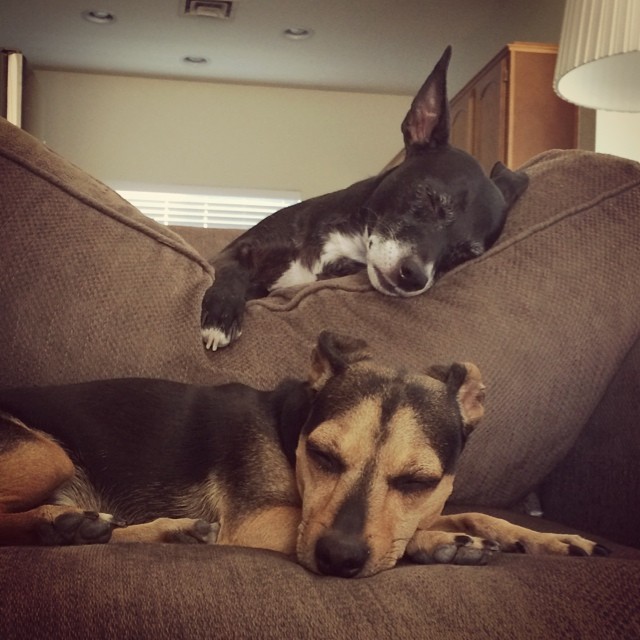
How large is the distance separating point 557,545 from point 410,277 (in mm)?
740

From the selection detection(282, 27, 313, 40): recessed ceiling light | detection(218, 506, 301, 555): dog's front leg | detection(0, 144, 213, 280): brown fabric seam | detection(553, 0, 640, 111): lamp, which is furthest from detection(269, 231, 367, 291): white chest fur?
detection(282, 27, 313, 40): recessed ceiling light

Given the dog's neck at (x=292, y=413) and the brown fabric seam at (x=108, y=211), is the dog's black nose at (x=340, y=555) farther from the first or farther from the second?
the brown fabric seam at (x=108, y=211)

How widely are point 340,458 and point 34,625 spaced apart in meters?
0.54

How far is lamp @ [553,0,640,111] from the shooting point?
104 inches

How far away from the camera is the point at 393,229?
202cm

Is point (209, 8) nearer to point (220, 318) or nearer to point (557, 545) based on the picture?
point (220, 318)

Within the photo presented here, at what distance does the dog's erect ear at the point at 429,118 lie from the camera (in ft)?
6.98

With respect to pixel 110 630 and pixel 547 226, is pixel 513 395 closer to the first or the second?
pixel 547 226

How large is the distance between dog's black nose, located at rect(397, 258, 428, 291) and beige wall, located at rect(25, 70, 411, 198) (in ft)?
19.2

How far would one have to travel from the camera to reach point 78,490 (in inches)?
56.6

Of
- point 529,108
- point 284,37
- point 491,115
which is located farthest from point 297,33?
point 529,108

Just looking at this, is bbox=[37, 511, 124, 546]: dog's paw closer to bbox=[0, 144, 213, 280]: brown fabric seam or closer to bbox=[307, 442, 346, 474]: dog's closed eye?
bbox=[307, 442, 346, 474]: dog's closed eye

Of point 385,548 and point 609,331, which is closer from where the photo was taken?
point 385,548

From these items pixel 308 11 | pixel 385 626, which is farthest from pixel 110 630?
pixel 308 11
